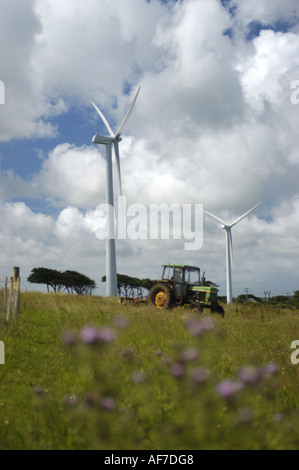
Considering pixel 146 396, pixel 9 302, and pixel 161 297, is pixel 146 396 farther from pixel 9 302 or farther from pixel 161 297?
pixel 161 297

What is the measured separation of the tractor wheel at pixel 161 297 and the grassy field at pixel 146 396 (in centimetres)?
849

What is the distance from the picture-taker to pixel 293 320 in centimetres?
1368

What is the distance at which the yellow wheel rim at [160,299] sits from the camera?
17.4 m

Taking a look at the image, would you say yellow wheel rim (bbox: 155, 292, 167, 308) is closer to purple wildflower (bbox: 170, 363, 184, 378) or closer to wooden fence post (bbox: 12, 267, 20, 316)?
wooden fence post (bbox: 12, 267, 20, 316)

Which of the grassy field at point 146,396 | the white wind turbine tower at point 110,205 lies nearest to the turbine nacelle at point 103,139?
the white wind turbine tower at point 110,205

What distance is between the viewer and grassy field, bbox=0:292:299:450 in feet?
10.4

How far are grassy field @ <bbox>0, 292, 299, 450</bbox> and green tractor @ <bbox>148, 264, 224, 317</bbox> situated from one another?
855 cm

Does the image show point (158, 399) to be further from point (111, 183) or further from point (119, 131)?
point (119, 131)

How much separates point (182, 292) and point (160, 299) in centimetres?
113

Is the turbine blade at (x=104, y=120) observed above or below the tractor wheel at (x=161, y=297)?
above

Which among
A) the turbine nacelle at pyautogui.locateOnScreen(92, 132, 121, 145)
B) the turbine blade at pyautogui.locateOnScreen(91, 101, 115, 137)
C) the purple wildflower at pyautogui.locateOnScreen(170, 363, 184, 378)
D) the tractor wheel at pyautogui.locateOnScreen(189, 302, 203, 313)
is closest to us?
the purple wildflower at pyautogui.locateOnScreen(170, 363, 184, 378)

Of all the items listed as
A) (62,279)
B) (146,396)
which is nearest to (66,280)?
(62,279)

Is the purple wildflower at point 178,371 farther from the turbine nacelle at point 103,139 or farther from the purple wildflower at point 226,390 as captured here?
the turbine nacelle at point 103,139

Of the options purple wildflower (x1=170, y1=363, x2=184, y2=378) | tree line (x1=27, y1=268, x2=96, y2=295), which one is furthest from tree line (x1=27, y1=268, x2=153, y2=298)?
purple wildflower (x1=170, y1=363, x2=184, y2=378)
